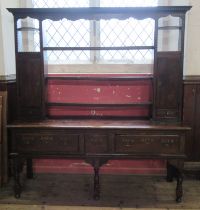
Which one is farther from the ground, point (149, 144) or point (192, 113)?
point (192, 113)

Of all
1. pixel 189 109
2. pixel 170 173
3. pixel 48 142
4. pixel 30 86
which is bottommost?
pixel 170 173

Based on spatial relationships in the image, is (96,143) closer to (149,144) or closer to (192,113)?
(149,144)

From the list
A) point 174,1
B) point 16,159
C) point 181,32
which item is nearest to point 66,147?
point 16,159

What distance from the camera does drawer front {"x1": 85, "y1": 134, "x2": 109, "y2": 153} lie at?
283cm

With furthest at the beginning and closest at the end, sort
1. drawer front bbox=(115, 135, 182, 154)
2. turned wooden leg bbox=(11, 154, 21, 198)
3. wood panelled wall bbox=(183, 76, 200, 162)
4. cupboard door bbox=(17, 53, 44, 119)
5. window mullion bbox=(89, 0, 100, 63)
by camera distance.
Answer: window mullion bbox=(89, 0, 100, 63) < wood panelled wall bbox=(183, 76, 200, 162) < cupboard door bbox=(17, 53, 44, 119) < turned wooden leg bbox=(11, 154, 21, 198) < drawer front bbox=(115, 135, 182, 154)

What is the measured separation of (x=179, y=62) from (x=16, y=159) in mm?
1924

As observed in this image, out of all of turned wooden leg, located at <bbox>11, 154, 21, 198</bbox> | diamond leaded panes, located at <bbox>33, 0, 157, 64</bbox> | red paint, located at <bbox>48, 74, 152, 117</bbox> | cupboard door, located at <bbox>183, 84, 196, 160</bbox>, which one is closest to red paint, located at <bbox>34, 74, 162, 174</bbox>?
red paint, located at <bbox>48, 74, 152, 117</bbox>

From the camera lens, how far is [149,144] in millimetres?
2818

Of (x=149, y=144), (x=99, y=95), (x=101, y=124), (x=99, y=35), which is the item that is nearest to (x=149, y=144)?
(x=149, y=144)

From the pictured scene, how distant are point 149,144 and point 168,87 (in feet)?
2.14

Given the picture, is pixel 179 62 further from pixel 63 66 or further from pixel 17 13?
pixel 17 13

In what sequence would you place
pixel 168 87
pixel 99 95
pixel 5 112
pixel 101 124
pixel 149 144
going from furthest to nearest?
pixel 99 95 < pixel 5 112 < pixel 168 87 < pixel 101 124 < pixel 149 144

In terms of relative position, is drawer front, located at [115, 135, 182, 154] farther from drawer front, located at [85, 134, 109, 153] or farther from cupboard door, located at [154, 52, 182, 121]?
cupboard door, located at [154, 52, 182, 121]

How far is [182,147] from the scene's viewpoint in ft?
9.20
